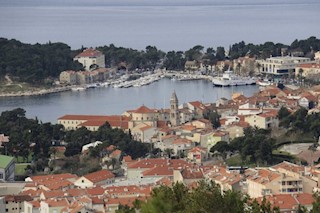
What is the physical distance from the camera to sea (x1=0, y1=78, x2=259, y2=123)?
65.3 feet

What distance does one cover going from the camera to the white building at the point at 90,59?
26.4 meters

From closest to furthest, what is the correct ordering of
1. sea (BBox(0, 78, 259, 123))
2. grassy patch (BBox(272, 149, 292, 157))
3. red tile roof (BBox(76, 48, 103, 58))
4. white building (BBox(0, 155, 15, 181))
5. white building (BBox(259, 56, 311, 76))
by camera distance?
white building (BBox(0, 155, 15, 181))
grassy patch (BBox(272, 149, 292, 157))
sea (BBox(0, 78, 259, 123))
white building (BBox(259, 56, 311, 76))
red tile roof (BBox(76, 48, 103, 58))

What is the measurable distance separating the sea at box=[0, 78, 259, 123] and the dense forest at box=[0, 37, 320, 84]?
5.85ft

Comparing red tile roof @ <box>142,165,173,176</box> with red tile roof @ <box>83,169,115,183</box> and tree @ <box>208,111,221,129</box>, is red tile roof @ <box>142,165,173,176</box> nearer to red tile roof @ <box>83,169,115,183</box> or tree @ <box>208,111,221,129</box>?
red tile roof @ <box>83,169,115,183</box>

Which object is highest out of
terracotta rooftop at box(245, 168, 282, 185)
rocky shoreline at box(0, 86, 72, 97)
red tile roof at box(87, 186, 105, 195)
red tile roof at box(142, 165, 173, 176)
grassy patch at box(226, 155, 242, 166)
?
terracotta rooftop at box(245, 168, 282, 185)

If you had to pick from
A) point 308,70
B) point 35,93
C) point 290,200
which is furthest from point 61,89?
point 290,200

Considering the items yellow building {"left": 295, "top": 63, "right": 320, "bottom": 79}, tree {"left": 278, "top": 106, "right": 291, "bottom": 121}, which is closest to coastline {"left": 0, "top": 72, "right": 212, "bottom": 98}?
yellow building {"left": 295, "top": 63, "right": 320, "bottom": 79}

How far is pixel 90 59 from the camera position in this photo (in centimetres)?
2647

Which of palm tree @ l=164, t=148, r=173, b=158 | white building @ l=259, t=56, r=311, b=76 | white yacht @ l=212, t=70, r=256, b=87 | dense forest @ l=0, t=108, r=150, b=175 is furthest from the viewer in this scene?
white building @ l=259, t=56, r=311, b=76

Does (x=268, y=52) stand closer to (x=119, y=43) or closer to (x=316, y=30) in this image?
(x=119, y=43)

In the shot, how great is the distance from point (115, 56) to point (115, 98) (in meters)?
5.60

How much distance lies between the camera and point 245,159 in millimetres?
12102

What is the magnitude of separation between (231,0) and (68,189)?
10000 centimetres

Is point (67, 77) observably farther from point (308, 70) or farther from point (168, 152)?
point (168, 152)
